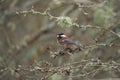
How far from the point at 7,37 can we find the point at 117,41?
9.34 feet

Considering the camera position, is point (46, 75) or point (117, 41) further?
point (117, 41)

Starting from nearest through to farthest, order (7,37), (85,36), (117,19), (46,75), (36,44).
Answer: (46,75)
(117,19)
(85,36)
(7,37)
(36,44)

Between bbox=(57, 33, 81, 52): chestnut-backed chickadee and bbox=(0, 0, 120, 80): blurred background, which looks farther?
bbox=(0, 0, 120, 80): blurred background

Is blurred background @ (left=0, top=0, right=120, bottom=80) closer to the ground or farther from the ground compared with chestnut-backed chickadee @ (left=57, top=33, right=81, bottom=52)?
farther from the ground

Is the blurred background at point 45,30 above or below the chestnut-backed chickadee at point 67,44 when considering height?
above

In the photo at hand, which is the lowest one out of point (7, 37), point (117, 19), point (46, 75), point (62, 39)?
point (46, 75)

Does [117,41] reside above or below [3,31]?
below

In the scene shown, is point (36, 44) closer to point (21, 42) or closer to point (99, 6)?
point (21, 42)

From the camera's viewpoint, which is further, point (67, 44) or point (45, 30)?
point (45, 30)

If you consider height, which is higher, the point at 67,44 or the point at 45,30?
the point at 45,30

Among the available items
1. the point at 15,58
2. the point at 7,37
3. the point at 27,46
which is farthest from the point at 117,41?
the point at 27,46

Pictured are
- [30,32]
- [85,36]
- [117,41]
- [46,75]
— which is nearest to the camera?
[46,75]

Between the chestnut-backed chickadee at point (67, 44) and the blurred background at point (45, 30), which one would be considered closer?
the chestnut-backed chickadee at point (67, 44)

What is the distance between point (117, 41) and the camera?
5.68 meters
